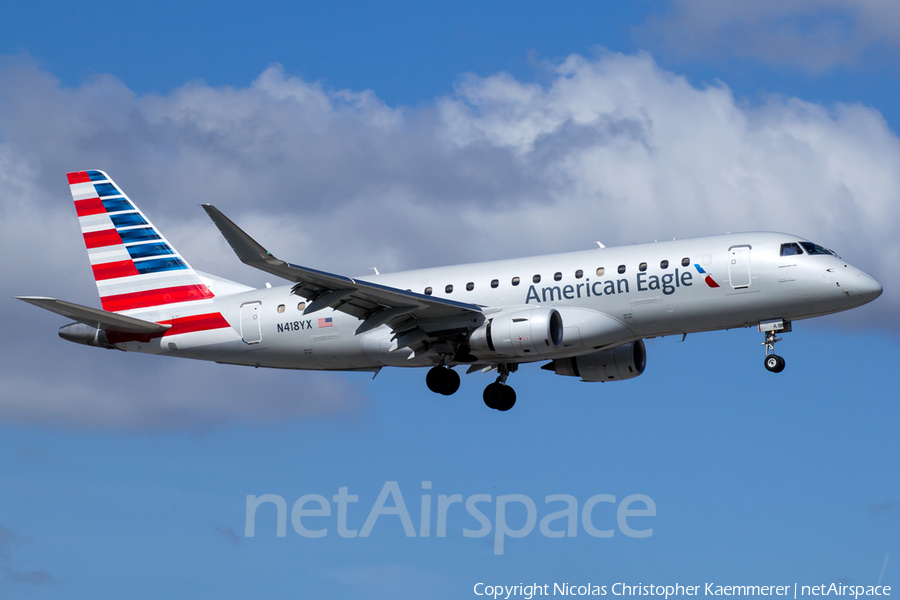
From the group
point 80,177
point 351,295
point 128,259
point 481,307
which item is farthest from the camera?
point 80,177

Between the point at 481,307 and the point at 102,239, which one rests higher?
the point at 102,239

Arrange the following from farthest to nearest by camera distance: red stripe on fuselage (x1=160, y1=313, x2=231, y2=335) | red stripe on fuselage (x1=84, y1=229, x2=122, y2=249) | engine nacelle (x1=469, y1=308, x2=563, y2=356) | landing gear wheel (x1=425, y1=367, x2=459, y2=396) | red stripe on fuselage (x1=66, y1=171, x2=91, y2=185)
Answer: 1. red stripe on fuselage (x1=66, y1=171, x2=91, y2=185)
2. red stripe on fuselage (x1=84, y1=229, x2=122, y2=249)
3. red stripe on fuselage (x1=160, y1=313, x2=231, y2=335)
4. landing gear wheel (x1=425, y1=367, x2=459, y2=396)
5. engine nacelle (x1=469, y1=308, x2=563, y2=356)

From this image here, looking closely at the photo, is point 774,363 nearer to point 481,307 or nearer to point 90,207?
point 481,307

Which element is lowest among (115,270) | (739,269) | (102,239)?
(739,269)

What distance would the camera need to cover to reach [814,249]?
112 ft

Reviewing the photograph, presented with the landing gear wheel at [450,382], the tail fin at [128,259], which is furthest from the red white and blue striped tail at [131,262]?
the landing gear wheel at [450,382]

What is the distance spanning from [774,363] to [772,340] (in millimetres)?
772

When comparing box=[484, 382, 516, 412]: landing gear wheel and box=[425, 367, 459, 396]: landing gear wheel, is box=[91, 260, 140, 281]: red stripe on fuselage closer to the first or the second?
box=[425, 367, 459, 396]: landing gear wheel

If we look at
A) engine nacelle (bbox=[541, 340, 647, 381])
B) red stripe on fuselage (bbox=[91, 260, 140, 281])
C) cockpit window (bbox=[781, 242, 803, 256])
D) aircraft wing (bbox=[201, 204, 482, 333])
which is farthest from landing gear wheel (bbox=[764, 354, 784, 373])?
red stripe on fuselage (bbox=[91, 260, 140, 281])

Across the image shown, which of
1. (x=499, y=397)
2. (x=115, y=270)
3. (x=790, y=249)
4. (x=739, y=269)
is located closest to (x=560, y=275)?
(x=739, y=269)

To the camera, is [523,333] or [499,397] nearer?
[523,333]

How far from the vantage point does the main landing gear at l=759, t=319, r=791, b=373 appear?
3425 centimetres

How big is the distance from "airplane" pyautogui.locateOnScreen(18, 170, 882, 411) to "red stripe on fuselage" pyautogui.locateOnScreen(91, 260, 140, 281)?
9cm

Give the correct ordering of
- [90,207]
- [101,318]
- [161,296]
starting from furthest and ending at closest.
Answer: [90,207] → [161,296] → [101,318]
